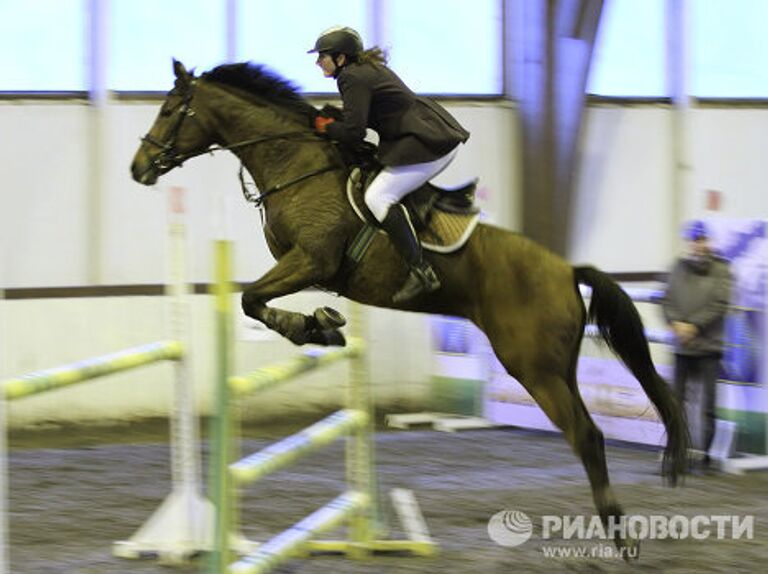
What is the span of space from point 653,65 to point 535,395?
249 inches

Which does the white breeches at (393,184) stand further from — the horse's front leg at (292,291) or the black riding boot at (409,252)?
the horse's front leg at (292,291)

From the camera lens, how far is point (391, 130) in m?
5.28

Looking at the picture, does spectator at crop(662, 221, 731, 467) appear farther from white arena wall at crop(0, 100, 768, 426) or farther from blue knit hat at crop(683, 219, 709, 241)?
white arena wall at crop(0, 100, 768, 426)

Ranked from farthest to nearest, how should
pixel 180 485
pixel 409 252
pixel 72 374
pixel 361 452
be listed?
pixel 361 452 < pixel 409 252 < pixel 180 485 < pixel 72 374

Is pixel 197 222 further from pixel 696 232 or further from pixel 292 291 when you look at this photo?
pixel 292 291

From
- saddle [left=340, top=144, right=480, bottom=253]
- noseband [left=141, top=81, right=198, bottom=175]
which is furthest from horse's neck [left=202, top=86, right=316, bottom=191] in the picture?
saddle [left=340, top=144, right=480, bottom=253]

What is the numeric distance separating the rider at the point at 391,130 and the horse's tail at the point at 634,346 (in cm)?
74

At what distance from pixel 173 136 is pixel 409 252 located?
48.9 inches

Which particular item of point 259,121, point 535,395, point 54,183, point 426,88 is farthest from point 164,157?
point 426,88

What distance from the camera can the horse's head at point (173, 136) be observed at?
5.51m

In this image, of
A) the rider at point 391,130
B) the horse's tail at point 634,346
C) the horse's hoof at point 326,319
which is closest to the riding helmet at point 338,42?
the rider at point 391,130

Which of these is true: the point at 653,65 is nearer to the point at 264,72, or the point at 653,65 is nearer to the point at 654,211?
the point at 654,211

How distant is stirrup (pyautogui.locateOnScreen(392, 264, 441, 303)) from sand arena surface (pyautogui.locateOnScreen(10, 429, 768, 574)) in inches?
43.8

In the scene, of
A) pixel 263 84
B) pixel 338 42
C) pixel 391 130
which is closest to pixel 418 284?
pixel 391 130
